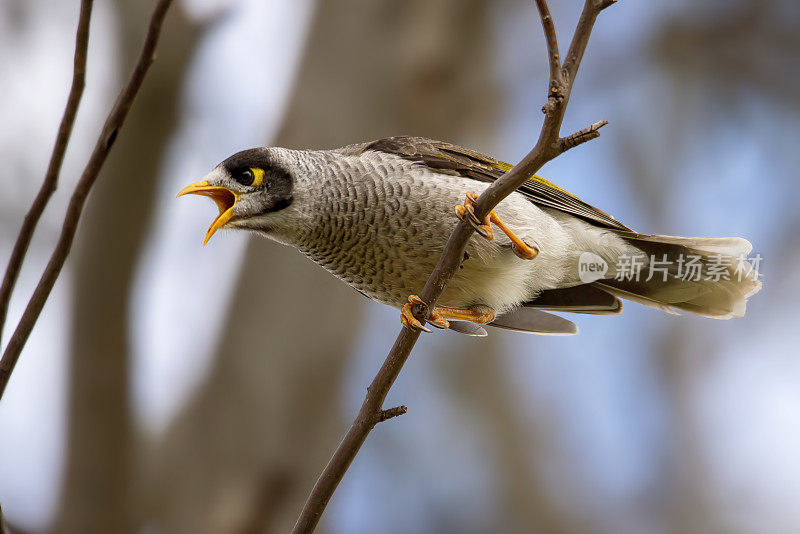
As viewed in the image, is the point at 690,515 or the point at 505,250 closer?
the point at 505,250

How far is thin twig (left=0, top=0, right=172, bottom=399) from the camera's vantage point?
2.04 metres

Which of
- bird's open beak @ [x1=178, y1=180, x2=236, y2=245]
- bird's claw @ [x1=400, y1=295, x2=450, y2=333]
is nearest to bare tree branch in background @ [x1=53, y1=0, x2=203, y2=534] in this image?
bird's open beak @ [x1=178, y1=180, x2=236, y2=245]

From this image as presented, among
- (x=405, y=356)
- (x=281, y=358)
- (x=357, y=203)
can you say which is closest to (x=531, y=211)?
(x=357, y=203)

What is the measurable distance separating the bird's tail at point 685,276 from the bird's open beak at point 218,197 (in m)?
1.89

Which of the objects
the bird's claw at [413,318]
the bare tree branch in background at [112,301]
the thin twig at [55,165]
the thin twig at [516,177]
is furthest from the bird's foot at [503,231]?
the bare tree branch in background at [112,301]

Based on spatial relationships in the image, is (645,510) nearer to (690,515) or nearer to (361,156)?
(690,515)

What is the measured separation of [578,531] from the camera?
927 centimetres

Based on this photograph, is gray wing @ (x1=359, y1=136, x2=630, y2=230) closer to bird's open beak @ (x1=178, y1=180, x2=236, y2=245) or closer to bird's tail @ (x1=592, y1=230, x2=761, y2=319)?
bird's tail @ (x1=592, y1=230, x2=761, y2=319)

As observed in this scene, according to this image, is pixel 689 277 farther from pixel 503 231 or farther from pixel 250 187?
pixel 250 187

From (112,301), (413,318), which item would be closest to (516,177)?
(413,318)

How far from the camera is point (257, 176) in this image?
11.9 feet

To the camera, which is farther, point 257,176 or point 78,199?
point 257,176

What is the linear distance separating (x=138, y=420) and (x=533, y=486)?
5201mm

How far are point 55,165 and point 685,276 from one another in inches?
120
